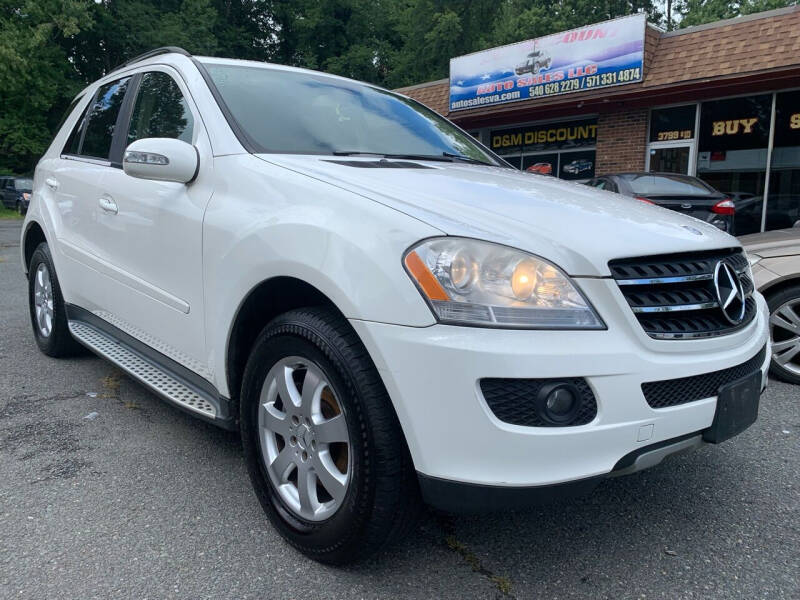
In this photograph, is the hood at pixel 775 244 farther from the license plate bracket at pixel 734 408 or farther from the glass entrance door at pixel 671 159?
the glass entrance door at pixel 671 159

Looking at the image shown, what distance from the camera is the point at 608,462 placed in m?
1.70

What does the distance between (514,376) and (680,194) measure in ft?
24.9

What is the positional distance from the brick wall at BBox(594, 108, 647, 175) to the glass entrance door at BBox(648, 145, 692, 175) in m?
0.20

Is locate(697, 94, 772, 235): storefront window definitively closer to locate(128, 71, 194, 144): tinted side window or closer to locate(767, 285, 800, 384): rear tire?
locate(767, 285, 800, 384): rear tire

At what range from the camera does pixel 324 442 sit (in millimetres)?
1962

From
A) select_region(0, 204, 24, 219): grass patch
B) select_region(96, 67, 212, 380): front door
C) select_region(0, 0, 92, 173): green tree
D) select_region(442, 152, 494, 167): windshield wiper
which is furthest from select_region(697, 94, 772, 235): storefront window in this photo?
select_region(0, 0, 92, 173): green tree

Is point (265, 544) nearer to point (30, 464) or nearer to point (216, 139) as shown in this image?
point (30, 464)

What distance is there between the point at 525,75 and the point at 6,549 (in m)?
12.7

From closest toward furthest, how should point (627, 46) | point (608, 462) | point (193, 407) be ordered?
point (608, 462) < point (193, 407) < point (627, 46)

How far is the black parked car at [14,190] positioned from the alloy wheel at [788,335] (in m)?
25.0

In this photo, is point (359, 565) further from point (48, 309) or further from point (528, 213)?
point (48, 309)

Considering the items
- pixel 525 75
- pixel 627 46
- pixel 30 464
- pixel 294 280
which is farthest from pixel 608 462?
pixel 525 75

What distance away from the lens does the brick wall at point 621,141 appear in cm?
1218

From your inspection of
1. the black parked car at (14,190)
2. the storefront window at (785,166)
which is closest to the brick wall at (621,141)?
the storefront window at (785,166)
